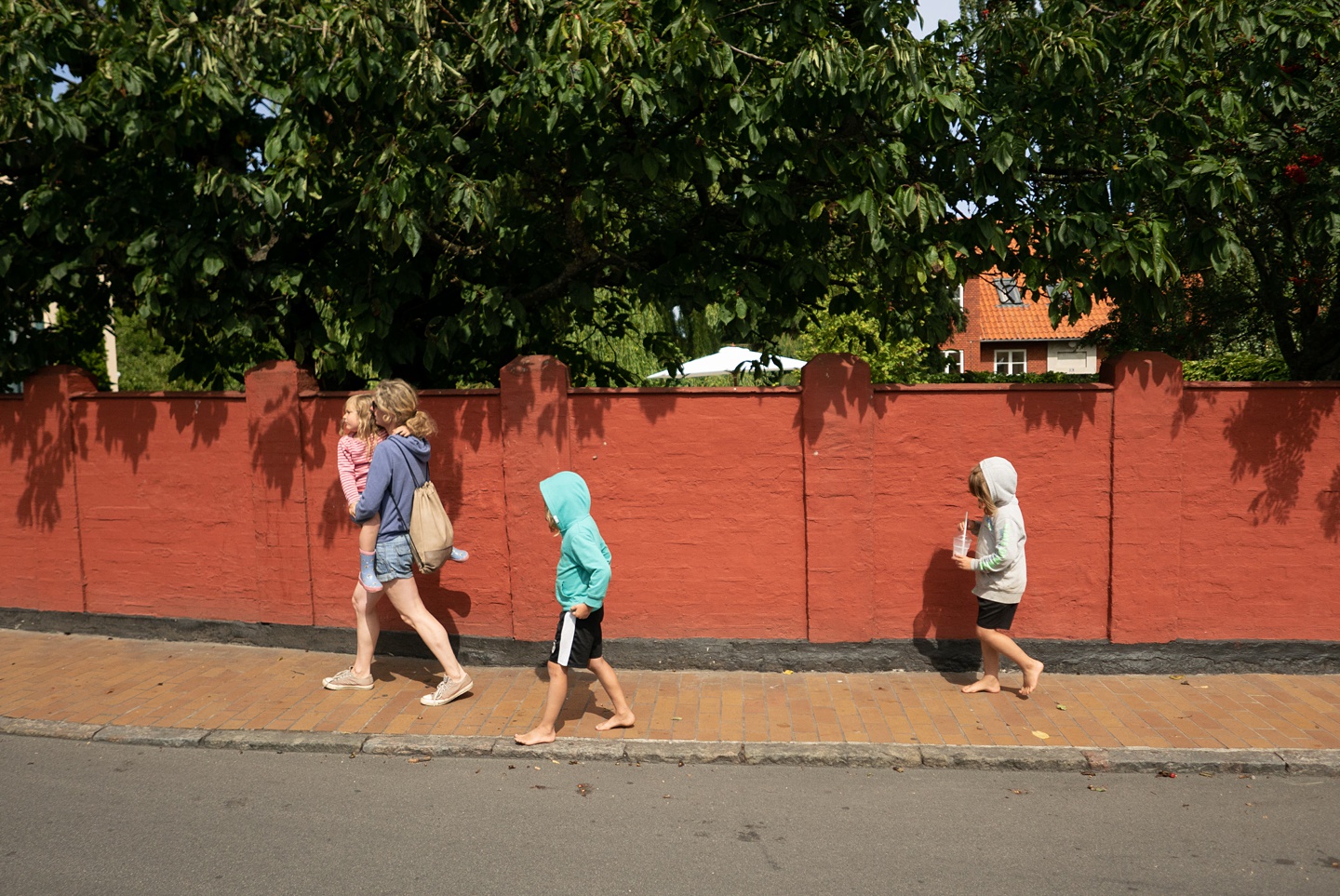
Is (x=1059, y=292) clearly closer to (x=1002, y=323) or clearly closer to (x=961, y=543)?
(x=961, y=543)

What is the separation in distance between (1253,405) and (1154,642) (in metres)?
1.68

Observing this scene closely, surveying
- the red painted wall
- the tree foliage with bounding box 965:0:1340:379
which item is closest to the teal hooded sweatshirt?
the red painted wall

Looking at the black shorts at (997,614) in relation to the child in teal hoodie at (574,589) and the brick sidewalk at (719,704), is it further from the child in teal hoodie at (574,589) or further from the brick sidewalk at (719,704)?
the child in teal hoodie at (574,589)

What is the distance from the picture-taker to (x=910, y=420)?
6.93 meters

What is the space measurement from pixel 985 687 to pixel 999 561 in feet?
2.81

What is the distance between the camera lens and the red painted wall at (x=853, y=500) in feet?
22.3

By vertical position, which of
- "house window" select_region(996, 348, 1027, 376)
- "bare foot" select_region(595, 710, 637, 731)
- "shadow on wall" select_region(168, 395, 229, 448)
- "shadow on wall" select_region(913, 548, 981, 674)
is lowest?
"bare foot" select_region(595, 710, 637, 731)

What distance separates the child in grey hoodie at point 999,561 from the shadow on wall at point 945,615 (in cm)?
55

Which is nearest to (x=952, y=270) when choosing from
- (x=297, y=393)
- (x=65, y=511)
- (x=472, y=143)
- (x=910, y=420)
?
(x=910, y=420)

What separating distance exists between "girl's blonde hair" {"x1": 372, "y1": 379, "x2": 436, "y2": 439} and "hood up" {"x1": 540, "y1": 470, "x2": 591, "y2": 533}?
126 centimetres

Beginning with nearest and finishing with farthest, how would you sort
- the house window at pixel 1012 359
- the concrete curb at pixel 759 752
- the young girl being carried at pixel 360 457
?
1. the concrete curb at pixel 759 752
2. the young girl being carried at pixel 360 457
3. the house window at pixel 1012 359

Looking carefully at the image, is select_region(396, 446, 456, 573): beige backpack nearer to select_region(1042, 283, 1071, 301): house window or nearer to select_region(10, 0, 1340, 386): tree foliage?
select_region(10, 0, 1340, 386): tree foliage

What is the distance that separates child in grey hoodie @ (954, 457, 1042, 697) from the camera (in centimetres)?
627

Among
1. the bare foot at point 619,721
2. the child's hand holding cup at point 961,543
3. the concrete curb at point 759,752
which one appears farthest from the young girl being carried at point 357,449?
the child's hand holding cup at point 961,543
